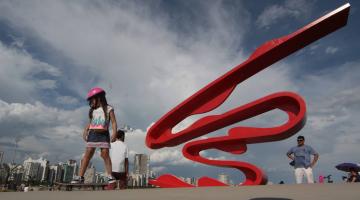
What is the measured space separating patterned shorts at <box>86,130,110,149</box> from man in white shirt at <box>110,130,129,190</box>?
695mm

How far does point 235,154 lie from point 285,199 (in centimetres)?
496

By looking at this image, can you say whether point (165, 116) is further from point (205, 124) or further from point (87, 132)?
point (87, 132)

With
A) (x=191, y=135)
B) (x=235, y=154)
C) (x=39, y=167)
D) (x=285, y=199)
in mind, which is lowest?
(x=285, y=199)

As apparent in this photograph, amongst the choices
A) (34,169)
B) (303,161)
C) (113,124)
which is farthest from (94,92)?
(34,169)

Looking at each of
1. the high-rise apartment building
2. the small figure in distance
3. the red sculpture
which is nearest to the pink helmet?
the red sculpture

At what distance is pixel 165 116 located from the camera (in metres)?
9.23

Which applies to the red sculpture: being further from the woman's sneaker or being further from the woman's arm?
→ the woman's sneaker

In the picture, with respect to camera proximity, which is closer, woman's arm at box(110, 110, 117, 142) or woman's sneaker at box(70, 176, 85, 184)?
woman's sneaker at box(70, 176, 85, 184)

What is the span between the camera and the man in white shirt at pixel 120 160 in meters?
6.65

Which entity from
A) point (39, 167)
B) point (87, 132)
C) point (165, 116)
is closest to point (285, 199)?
point (87, 132)

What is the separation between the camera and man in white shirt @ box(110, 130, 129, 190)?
6652 mm

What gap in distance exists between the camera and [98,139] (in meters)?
5.88

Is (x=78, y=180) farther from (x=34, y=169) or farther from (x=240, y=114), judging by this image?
→ (x=34, y=169)

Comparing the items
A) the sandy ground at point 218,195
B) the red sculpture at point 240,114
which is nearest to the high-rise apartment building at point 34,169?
the red sculpture at point 240,114
